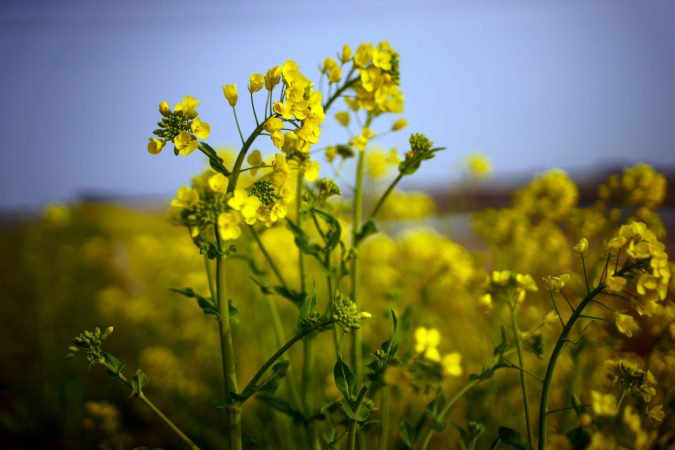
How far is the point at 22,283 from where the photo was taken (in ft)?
13.4

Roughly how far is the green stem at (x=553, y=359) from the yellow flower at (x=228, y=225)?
0.70m

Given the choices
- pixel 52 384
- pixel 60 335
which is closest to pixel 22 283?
pixel 60 335

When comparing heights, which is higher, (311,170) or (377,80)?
(377,80)

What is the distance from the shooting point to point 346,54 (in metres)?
1.16

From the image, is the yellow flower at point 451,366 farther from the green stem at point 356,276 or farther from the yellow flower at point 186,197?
the yellow flower at point 186,197

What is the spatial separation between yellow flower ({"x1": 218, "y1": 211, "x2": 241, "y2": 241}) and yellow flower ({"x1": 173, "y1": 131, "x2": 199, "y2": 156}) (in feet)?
0.53

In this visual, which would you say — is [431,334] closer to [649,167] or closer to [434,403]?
[434,403]

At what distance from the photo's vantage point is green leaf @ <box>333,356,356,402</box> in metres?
0.90

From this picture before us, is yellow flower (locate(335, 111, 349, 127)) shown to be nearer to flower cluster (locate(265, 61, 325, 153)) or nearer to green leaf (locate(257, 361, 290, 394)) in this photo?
flower cluster (locate(265, 61, 325, 153))

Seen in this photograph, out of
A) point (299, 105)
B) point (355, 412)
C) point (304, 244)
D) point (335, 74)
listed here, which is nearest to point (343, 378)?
point (355, 412)

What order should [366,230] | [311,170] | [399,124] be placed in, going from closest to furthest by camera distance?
[311,170], [366,230], [399,124]

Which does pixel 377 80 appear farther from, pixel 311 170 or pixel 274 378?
pixel 274 378

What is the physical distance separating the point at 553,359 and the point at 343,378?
45 cm

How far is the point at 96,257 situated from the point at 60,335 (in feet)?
3.80
